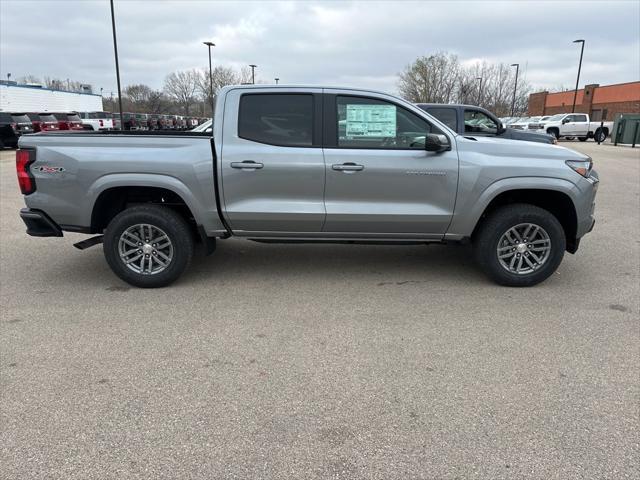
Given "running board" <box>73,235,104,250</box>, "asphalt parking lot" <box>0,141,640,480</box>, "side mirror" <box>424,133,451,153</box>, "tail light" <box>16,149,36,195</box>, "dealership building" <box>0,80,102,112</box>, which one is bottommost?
"asphalt parking lot" <box>0,141,640,480</box>

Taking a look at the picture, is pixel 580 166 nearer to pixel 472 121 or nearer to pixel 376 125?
pixel 376 125

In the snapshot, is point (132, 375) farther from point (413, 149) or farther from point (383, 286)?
point (413, 149)

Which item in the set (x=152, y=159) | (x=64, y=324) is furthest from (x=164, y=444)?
(x=152, y=159)

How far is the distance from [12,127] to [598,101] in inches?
2133

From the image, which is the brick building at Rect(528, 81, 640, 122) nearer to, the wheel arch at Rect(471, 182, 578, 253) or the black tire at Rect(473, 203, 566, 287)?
the wheel arch at Rect(471, 182, 578, 253)

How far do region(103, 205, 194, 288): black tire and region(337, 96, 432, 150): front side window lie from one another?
1.76m

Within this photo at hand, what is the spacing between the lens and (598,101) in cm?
5250

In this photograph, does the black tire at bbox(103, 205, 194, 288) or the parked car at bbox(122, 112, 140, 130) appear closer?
the black tire at bbox(103, 205, 194, 288)

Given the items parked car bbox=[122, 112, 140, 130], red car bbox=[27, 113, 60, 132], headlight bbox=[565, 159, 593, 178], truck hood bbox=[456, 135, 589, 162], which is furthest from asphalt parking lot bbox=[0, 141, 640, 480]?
parked car bbox=[122, 112, 140, 130]

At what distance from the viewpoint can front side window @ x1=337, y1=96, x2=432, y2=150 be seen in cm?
464

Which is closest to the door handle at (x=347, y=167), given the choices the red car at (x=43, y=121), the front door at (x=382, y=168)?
the front door at (x=382, y=168)

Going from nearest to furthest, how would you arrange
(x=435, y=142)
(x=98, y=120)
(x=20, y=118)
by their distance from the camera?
(x=435, y=142), (x=20, y=118), (x=98, y=120)

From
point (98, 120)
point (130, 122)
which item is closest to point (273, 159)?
point (98, 120)

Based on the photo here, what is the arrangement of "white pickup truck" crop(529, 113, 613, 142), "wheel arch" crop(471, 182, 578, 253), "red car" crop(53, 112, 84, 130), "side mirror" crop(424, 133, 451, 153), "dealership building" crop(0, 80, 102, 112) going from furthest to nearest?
"dealership building" crop(0, 80, 102, 112) → "white pickup truck" crop(529, 113, 613, 142) → "red car" crop(53, 112, 84, 130) → "wheel arch" crop(471, 182, 578, 253) → "side mirror" crop(424, 133, 451, 153)
